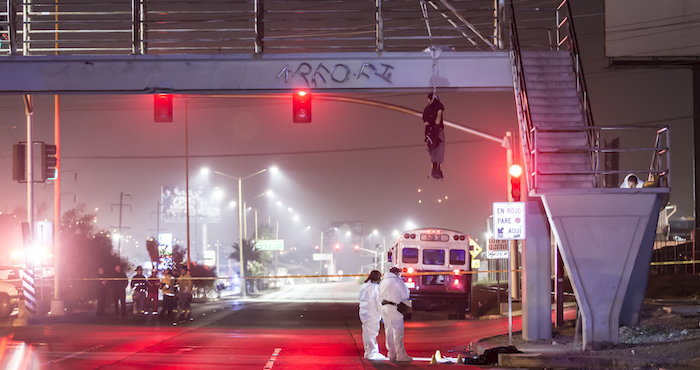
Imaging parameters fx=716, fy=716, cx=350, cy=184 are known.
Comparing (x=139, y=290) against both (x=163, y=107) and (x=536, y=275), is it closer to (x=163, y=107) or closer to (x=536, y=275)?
(x=163, y=107)

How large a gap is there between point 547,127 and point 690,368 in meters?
5.23

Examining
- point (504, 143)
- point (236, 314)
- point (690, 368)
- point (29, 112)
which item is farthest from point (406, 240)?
point (690, 368)

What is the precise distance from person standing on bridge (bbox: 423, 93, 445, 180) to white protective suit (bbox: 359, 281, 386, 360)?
140 inches

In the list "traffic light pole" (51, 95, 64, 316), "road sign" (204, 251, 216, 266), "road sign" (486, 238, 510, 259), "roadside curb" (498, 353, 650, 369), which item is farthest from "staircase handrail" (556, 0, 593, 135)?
"road sign" (204, 251, 216, 266)

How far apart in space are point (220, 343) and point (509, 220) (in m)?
6.70

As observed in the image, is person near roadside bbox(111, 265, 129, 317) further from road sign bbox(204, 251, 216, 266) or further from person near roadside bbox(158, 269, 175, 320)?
road sign bbox(204, 251, 216, 266)

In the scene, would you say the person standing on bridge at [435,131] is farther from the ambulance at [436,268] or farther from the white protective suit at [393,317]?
the ambulance at [436,268]

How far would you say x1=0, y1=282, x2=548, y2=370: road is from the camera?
11945 millimetres

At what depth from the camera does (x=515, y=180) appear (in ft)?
48.0

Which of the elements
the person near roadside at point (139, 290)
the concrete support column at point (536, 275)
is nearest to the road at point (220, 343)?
the concrete support column at point (536, 275)

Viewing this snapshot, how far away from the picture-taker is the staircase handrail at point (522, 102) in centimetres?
1334

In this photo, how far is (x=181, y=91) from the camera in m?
15.6

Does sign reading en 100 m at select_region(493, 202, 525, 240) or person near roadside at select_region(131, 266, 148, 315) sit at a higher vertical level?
sign reading en 100 m at select_region(493, 202, 525, 240)

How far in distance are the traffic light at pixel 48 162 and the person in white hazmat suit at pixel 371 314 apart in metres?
14.3
